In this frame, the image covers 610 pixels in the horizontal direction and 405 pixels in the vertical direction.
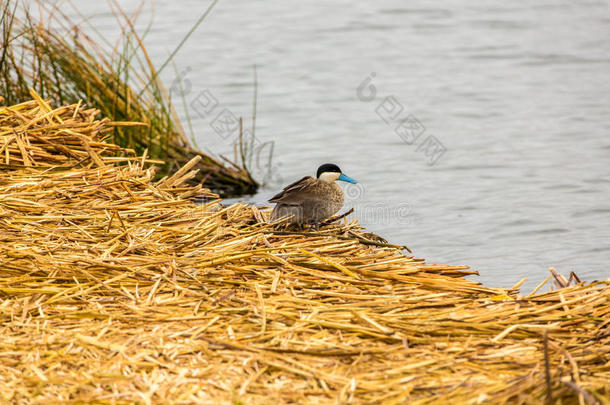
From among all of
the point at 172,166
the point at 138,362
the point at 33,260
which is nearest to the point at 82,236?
the point at 33,260

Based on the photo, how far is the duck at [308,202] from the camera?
4562 millimetres

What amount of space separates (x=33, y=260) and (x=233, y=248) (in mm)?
931

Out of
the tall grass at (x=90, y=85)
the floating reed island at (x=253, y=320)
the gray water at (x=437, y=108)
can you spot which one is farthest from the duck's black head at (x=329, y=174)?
the tall grass at (x=90, y=85)

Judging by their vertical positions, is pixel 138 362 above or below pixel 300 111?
below

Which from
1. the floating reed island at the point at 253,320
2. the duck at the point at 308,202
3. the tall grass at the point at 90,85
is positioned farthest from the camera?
the tall grass at the point at 90,85

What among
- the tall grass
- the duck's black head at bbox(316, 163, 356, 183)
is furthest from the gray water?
the duck's black head at bbox(316, 163, 356, 183)

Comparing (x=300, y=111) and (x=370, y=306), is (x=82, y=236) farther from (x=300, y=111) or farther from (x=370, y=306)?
(x=300, y=111)

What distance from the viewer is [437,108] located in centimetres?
1098

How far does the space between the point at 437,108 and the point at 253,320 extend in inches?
330

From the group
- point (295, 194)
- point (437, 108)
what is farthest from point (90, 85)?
point (437, 108)

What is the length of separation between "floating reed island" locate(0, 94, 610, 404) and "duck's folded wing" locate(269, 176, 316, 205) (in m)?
0.34

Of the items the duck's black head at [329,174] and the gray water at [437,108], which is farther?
the gray water at [437,108]

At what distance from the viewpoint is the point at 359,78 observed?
12.4 meters

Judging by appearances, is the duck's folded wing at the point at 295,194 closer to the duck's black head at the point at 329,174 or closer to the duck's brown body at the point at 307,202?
the duck's brown body at the point at 307,202
